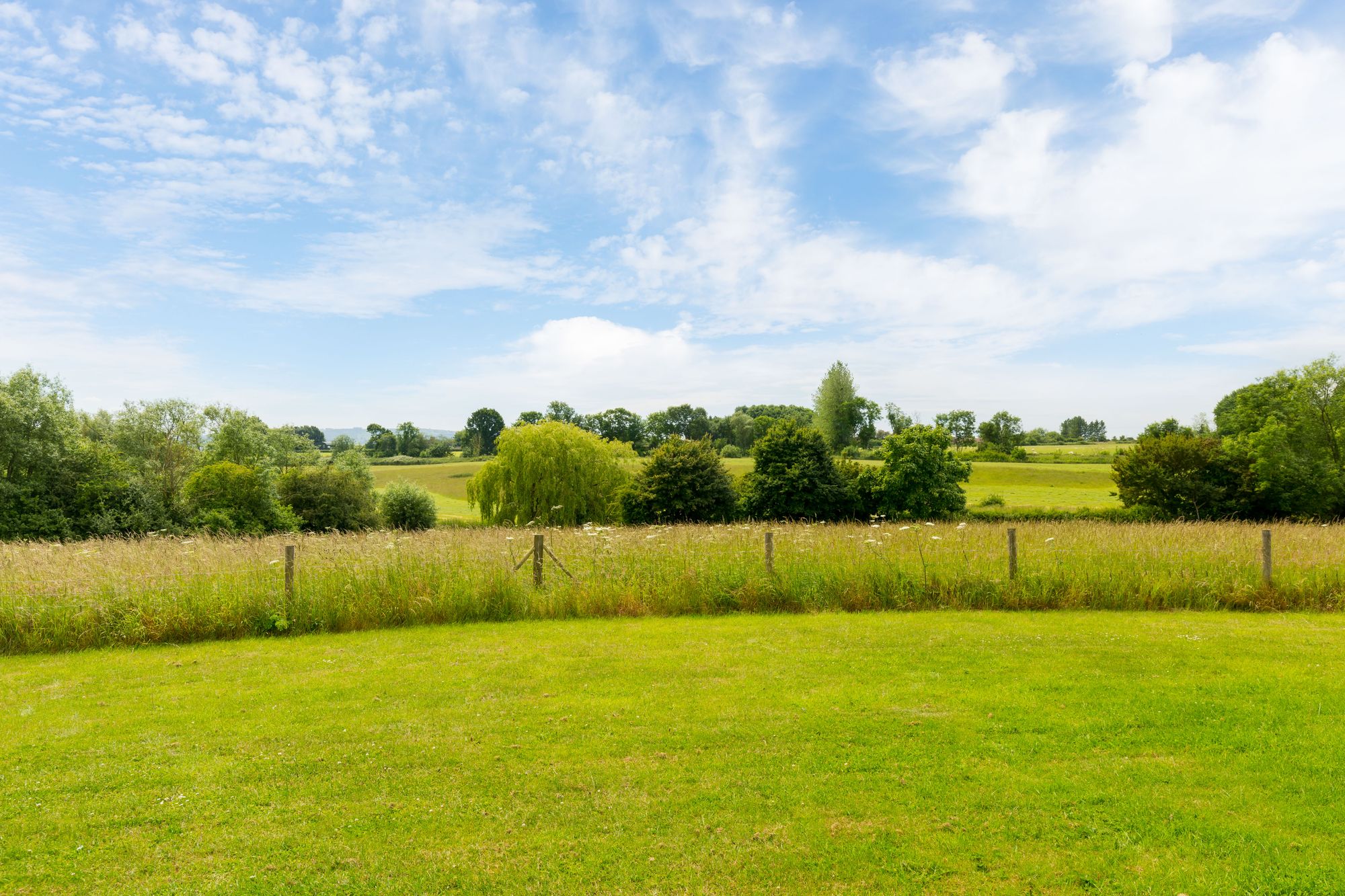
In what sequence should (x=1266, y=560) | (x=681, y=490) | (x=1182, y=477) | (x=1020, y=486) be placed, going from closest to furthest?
1. (x=1266, y=560)
2. (x=681, y=490)
3. (x=1182, y=477)
4. (x=1020, y=486)

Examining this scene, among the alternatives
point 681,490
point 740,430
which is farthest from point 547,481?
point 740,430

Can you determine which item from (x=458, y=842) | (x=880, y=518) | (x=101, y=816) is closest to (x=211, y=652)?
(x=101, y=816)

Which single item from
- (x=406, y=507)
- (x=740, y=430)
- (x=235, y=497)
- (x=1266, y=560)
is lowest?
(x=1266, y=560)

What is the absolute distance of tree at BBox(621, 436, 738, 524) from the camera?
3145 centimetres

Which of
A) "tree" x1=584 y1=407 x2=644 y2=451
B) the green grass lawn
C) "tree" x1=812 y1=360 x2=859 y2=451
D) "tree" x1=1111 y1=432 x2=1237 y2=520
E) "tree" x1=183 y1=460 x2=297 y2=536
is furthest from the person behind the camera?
"tree" x1=584 y1=407 x2=644 y2=451

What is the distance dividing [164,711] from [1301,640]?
44.6 feet

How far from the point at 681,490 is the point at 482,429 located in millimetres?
89578

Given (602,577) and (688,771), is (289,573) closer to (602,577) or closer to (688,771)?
(602,577)

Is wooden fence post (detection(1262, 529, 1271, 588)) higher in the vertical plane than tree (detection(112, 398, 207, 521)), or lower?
lower

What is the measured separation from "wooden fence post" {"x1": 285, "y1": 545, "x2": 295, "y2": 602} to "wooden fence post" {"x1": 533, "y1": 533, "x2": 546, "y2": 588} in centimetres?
379

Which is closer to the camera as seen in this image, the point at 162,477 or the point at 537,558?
the point at 537,558

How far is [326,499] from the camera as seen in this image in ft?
145

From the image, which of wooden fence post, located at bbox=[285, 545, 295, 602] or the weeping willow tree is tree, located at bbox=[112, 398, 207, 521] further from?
wooden fence post, located at bbox=[285, 545, 295, 602]

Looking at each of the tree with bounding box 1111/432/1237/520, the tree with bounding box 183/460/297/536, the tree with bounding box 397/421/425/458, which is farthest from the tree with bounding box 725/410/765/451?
the tree with bounding box 183/460/297/536
